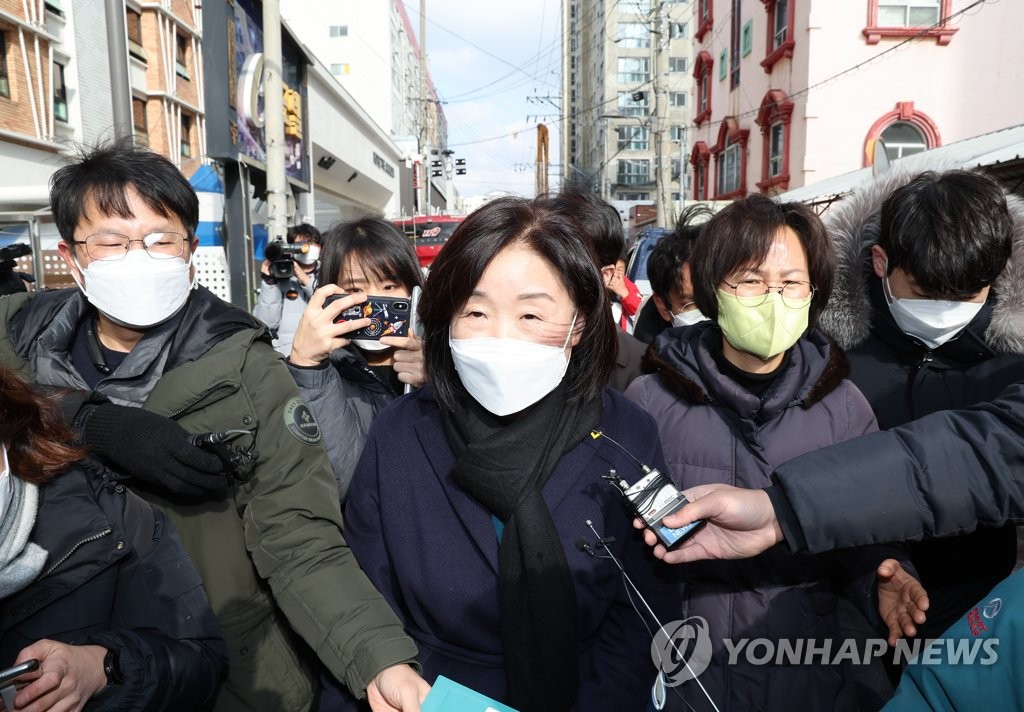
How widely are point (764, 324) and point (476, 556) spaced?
1.18 metres

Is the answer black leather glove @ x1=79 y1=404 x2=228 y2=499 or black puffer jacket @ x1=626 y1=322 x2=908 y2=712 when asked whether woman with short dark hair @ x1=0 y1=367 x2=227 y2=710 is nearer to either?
black leather glove @ x1=79 y1=404 x2=228 y2=499

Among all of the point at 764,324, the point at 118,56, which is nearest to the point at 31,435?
the point at 764,324

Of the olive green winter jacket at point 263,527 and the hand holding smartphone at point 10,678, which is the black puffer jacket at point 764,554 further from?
the hand holding smartphone at point 10,678

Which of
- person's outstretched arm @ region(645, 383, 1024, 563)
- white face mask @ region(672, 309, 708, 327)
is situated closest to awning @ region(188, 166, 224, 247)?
white face mask @ region(672, 309, 708, 327)

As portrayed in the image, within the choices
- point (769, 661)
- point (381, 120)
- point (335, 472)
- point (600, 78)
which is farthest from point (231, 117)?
point (600, 78)

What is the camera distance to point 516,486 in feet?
5.30

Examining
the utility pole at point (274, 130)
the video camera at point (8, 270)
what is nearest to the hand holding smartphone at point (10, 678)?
the video camera at point (8, 270)

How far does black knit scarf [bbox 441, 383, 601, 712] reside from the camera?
5.08 feet

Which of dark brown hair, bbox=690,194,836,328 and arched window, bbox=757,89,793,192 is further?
arched window, bbox=757,89,793,192

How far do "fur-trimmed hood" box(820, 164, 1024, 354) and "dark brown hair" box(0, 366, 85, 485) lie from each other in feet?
7.78

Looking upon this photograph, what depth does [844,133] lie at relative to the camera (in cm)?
1575

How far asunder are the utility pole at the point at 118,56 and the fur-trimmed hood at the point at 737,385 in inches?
230

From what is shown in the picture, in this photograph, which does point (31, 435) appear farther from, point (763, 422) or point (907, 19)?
point (907, 19)

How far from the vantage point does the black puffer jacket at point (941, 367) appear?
2.06 metres
